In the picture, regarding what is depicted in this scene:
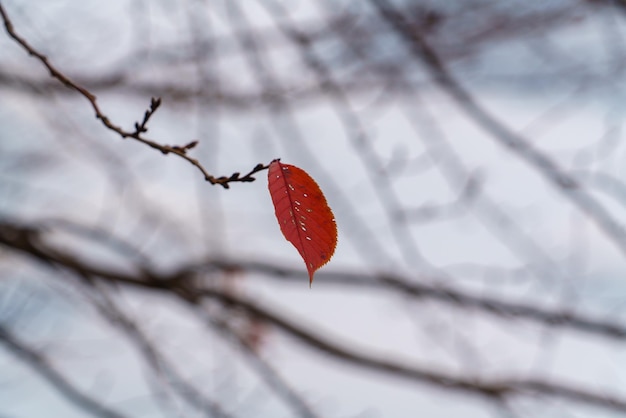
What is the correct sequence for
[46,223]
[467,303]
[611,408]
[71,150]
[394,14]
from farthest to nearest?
[71,150], [46,223], [467,303], [611,408], [394,14]

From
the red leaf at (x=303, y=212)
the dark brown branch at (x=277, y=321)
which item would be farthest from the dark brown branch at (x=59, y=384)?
the red leaf at (x=303, y=212)

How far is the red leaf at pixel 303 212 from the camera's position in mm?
688

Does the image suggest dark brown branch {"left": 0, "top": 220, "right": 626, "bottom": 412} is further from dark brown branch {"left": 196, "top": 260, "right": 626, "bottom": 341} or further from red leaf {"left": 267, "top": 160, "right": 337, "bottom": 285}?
red leaf {"left": 267, "top": 160, "right": 337, "bottom": 285}

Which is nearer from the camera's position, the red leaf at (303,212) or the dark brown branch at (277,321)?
the red leaf at (303,212)

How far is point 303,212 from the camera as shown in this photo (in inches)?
27.8

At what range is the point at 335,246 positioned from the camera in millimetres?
691

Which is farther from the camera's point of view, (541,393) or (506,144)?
(541,393)

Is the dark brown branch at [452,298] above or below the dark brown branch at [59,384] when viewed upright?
above

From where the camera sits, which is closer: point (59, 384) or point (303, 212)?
point (303, 212)

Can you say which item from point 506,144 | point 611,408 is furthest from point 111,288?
point 611,408

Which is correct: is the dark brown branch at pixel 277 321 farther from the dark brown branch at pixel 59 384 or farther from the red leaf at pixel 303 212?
the red leaf at pixel 303 212

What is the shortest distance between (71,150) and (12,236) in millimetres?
858

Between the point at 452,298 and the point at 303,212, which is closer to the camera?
the point at 303,212

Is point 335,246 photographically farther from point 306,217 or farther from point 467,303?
point 467,303
